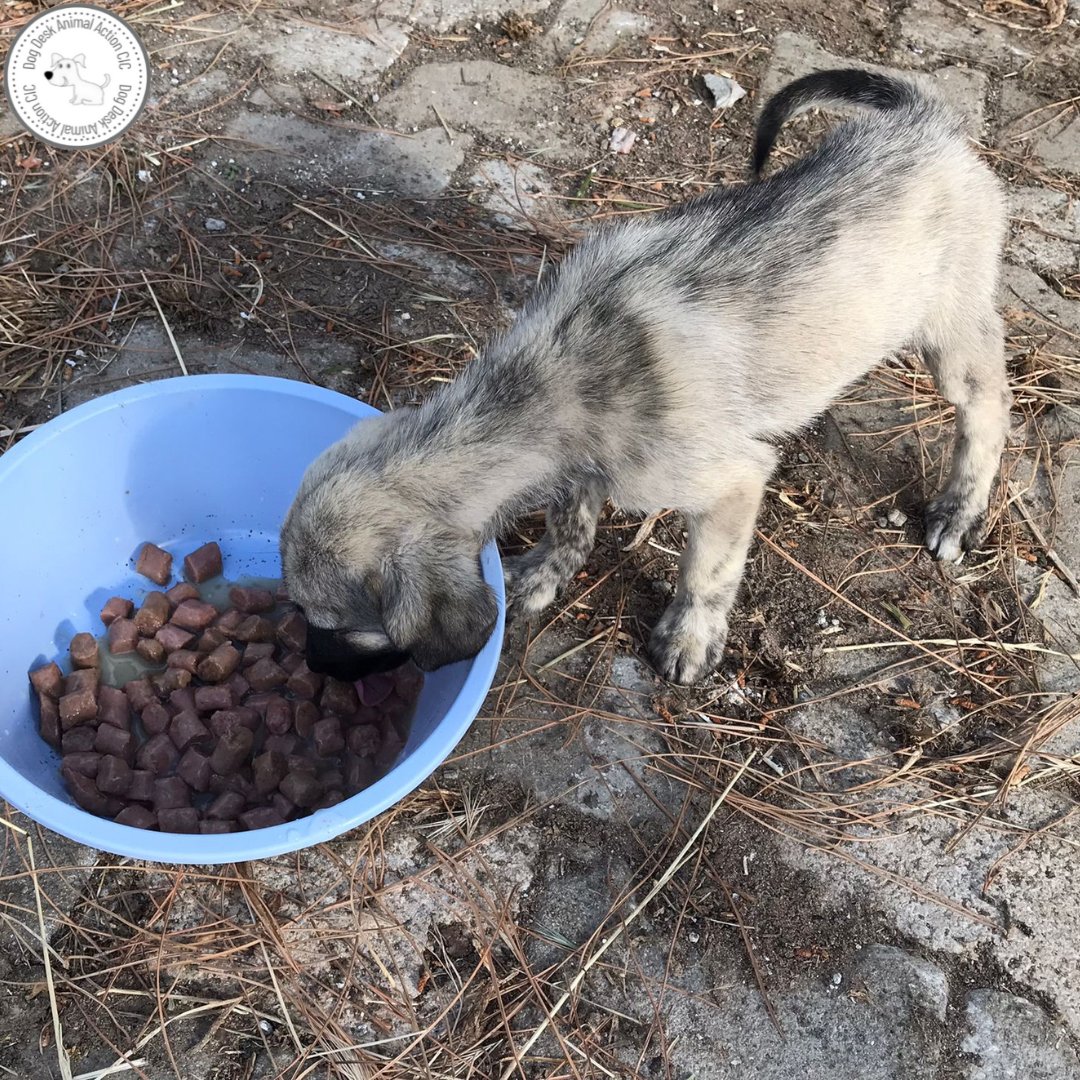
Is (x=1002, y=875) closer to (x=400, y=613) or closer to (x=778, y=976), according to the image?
(x=778, y=976)

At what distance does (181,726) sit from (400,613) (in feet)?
3.18

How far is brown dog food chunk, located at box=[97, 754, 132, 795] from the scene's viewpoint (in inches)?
105

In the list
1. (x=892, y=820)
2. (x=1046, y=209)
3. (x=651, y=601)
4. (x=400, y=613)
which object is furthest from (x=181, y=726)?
(x=1046, y=209)

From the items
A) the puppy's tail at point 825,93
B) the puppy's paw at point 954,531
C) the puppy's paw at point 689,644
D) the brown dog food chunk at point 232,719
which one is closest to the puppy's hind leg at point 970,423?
the puppy's paw at point 954,531

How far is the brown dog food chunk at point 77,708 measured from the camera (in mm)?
2803

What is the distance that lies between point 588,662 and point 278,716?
3.14ft

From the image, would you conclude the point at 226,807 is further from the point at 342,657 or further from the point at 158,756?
the point at 342,657

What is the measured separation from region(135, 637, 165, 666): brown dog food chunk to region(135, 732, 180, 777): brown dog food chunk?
305 mm

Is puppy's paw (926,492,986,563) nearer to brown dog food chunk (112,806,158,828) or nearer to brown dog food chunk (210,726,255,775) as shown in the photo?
brown dog food chunk (210,726,255,775)

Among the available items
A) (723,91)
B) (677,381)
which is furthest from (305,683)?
(723,91)

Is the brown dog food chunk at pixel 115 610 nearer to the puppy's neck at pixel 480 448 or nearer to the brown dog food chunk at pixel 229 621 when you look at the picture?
the brown dog food chunk at pixel 229 621

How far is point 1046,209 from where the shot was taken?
4.49m

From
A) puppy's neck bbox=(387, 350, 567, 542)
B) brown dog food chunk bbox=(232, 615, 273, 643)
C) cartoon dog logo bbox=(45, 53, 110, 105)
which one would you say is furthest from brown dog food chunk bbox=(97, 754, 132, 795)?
cartoon dog logo bbox=(45, 53, 110, 105)

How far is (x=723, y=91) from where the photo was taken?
4.68 metres
